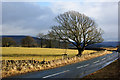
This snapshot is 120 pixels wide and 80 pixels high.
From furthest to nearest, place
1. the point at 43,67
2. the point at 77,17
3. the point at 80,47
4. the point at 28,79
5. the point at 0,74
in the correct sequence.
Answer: the point at 80,47, the point at 77,17, the point at 43,67, the point at 0,74, the point at 28,79

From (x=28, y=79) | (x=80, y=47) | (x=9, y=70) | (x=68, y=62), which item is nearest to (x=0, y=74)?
(x=9, y=70)

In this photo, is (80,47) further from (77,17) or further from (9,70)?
(9,70)

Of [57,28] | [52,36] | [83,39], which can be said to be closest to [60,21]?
[57,28]

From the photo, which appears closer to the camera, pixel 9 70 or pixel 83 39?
pixel 9 70

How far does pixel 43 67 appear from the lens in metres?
18.4

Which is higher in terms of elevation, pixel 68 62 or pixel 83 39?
pixel 83 39

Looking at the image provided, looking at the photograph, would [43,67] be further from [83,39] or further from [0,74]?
[83,39]

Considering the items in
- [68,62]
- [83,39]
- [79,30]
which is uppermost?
[79,30]

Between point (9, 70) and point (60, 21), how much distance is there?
28723mm

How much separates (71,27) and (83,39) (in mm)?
5630

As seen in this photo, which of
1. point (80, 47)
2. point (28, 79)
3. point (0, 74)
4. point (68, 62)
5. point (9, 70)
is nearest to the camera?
point (28, 79)

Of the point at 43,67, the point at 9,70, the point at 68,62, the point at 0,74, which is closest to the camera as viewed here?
the point at 0,74

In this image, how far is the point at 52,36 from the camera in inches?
1628

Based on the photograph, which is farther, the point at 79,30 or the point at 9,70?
the point at 79,30
